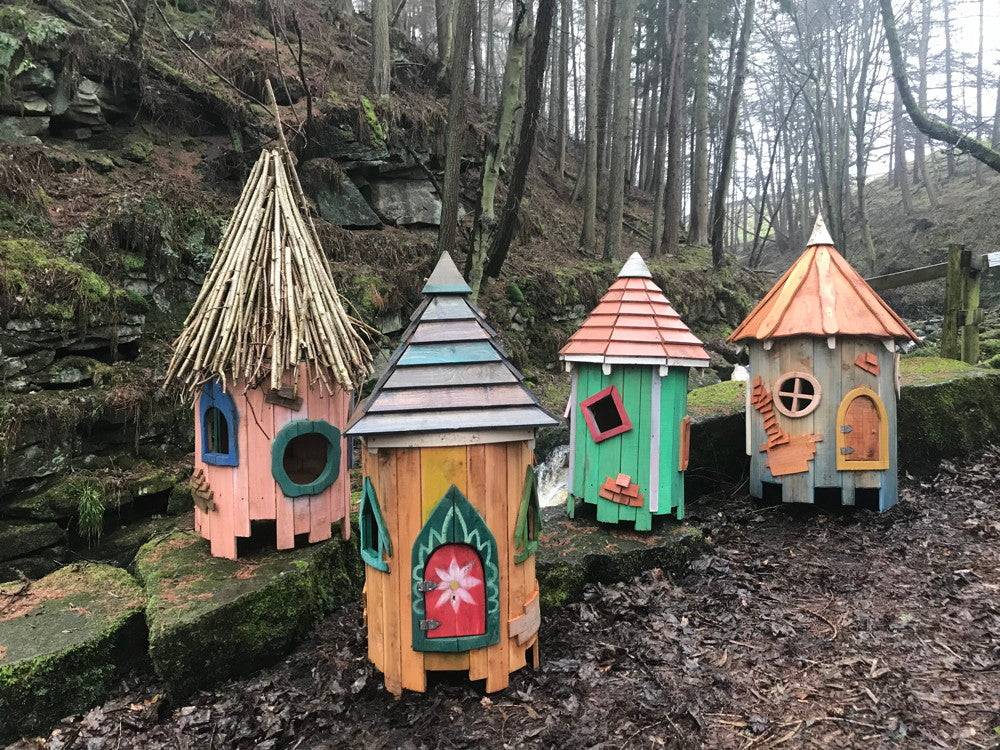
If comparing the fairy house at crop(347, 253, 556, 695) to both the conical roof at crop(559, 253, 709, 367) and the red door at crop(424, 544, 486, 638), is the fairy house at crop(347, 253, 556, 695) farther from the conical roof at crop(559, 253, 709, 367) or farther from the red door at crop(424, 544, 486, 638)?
the conical roof at crop(559, 253, 709, 367)

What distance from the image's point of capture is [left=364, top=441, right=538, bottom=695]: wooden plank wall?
307 cm

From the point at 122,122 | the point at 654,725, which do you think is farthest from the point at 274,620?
the point at 122,122

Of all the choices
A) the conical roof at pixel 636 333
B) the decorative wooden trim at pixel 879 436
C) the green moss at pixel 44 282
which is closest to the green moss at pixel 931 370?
the decorative wooden trim at pixel 879 436

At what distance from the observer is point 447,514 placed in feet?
10.1

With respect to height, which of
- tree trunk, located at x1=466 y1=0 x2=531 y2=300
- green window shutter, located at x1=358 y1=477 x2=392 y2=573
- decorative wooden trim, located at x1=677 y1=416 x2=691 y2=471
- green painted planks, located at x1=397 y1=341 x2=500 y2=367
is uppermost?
tree trunk, located at x1=466 y1=0 x2=531 y2=300

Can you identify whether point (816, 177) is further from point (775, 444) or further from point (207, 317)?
point (207, 317)

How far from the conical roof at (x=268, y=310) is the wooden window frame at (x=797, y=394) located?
11.3ft

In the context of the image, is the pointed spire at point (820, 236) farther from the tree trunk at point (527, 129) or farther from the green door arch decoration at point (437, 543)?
the green door arch decoration at point (437, 543)

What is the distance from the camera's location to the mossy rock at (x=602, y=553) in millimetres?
4172

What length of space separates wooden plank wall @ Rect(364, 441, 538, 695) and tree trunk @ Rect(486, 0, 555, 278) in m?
5.59

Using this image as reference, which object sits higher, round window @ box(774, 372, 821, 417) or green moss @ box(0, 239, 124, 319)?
green moss @ box(0, 239, 124, 319)

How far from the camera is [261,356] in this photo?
387 centimetres

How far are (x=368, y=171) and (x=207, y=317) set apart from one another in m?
7.47

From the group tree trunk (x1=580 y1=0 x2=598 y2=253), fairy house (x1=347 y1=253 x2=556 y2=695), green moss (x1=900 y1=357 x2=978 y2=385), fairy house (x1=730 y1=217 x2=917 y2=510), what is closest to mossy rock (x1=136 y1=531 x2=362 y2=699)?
fairy house (x1=347 y1=253 x2=556 y2=695)
